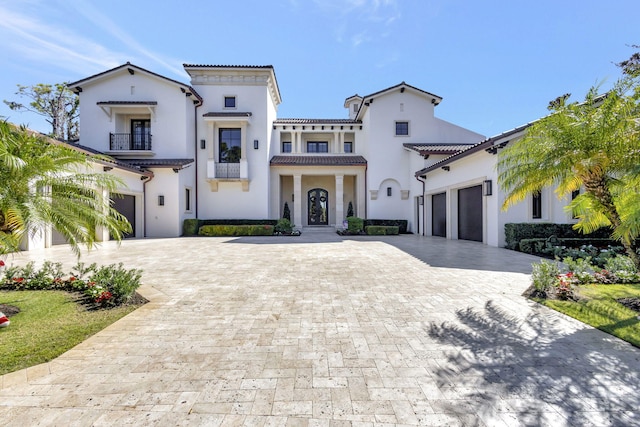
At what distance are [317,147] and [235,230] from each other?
1074 cm

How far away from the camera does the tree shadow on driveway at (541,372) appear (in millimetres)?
2432

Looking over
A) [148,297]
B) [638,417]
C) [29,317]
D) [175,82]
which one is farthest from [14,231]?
[175,82]

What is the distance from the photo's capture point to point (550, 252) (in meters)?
9.77

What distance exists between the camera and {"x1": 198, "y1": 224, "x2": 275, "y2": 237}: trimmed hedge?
18938 mm

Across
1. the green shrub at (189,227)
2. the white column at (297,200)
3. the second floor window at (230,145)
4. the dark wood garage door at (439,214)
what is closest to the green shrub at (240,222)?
the green shrub at (189,227)

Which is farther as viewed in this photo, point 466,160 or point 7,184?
point 466,160

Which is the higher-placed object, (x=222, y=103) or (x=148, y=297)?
(x=222, y=103)

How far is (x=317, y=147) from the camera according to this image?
25.5 m

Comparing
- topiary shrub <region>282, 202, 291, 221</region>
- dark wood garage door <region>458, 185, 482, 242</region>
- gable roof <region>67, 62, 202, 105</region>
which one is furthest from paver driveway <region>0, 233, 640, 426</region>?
topiary shrub <region>282, 202, 291, 221</region>

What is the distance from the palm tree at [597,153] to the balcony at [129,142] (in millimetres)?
21171

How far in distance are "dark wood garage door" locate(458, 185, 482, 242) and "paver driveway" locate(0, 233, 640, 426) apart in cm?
912

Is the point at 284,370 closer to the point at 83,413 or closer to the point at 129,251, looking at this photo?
the point at 83,413

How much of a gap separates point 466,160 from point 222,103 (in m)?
16.4

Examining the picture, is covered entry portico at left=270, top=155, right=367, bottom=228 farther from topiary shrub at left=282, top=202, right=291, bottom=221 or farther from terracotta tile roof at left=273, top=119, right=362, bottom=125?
terracotta tile roof at left=273, top=119, right=362, bottom=125
